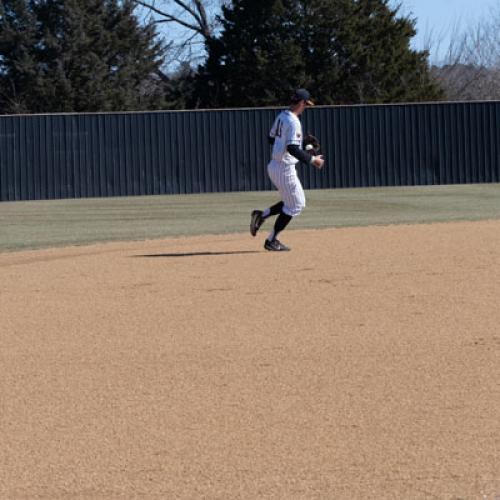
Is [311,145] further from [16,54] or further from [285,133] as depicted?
[16,54]

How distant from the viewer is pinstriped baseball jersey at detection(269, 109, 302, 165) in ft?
37.8

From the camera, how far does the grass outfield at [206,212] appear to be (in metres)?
16.3

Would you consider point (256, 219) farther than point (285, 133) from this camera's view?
Yes

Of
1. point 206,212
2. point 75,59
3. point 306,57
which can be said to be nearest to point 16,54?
point 75,59

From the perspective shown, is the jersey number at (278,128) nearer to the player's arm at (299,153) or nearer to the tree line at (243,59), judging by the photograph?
the player's arm at (299,153)

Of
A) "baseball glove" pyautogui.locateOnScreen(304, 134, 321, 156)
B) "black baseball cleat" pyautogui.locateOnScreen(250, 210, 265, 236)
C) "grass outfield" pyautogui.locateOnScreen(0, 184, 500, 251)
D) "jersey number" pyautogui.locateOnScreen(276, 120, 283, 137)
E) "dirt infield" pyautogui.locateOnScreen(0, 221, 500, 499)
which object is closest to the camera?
"dirt infield" pyautogui.locateOnScreen(0, 221, 500, 499)

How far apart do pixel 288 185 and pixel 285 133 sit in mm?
612

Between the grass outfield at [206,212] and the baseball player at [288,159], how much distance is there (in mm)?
3225

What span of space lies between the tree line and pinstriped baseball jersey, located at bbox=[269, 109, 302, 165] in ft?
99.7

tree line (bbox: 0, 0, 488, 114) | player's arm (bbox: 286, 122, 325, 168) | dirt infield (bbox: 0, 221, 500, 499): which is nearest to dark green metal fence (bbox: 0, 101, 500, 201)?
tree line (bbox: 0, 0, 488, 114)

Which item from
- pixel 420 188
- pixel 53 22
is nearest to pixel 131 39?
pixel 53 22

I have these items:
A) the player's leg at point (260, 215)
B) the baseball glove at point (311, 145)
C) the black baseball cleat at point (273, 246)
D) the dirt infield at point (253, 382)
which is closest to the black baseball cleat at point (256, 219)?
the player's leg at point (260, 215)

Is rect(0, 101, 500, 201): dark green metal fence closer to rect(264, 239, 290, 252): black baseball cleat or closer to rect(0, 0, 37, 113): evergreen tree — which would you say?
rect(0, 0, 37, 113): evergreen tree

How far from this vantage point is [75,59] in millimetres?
43969
